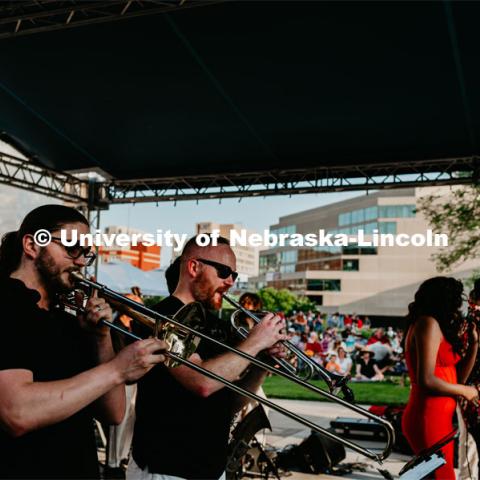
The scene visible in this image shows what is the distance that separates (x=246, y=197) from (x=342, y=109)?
3296 mm

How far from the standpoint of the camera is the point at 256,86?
7020mm

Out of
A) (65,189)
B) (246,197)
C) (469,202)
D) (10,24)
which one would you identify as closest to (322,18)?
(10,24)

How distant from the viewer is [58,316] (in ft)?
6.47

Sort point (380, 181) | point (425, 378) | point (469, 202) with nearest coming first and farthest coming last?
point (425, 378) → point (380, 181) → point (469, 202)

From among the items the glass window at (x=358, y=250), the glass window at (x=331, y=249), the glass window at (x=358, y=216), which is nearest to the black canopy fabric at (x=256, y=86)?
the glass window at (x=358, y=250)

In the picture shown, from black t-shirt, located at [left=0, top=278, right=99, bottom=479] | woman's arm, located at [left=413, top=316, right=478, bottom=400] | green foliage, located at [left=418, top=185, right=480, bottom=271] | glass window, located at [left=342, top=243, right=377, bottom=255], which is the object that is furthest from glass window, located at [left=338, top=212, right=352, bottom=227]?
black t-shirt, located at [left=0, top=278, right=99, bottom=479]

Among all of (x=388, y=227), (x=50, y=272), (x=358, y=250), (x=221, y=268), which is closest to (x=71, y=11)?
(x=221, y=268)

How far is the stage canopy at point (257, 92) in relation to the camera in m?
5.85

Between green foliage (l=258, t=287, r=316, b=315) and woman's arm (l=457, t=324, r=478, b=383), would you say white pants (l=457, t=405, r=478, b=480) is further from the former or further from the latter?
green foliage (l=258, t=287, r=316, b=315)

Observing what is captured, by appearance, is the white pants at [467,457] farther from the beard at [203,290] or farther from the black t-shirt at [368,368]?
the black t-shirt at [368,368]

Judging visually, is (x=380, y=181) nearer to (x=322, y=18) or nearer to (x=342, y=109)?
(x=342, y=109)

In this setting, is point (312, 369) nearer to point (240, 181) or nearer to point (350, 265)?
point (240, 181)

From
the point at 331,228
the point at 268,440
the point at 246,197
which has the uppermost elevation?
the point at 331,228

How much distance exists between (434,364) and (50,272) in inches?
94.0
